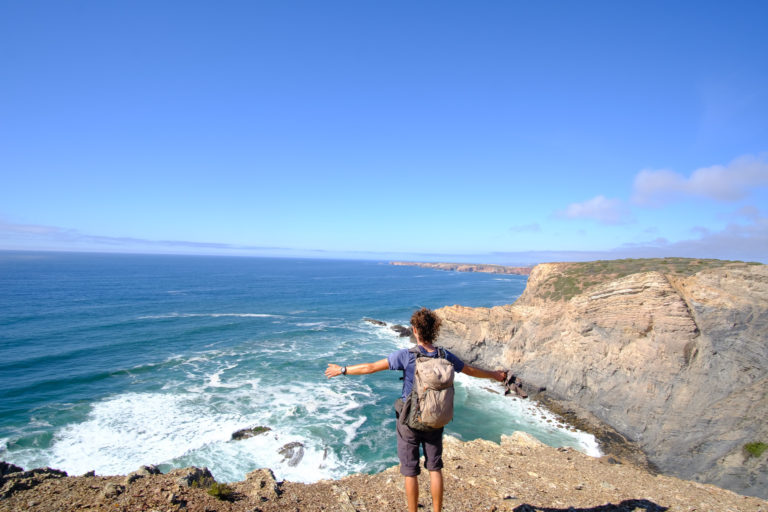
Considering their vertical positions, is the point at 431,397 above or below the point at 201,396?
above

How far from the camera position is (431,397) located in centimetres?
388

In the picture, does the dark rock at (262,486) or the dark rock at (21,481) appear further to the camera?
the dark rock at (262,486)

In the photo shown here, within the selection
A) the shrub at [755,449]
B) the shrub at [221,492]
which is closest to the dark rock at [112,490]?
the shrub at [221,492]

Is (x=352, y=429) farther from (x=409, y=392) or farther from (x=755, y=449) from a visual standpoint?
(x=755, y=449)

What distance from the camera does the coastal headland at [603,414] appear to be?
6.82 m

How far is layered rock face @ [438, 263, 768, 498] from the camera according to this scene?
1670cm

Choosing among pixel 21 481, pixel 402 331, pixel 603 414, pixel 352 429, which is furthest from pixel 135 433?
pixel 402 331

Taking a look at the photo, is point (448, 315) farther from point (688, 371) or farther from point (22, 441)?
point (22, 441)

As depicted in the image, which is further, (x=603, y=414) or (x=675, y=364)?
(x=603, y=414)

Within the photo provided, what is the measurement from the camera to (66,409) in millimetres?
21109

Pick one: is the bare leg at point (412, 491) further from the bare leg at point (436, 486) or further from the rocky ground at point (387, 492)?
the rocky ground at point (387, 492)

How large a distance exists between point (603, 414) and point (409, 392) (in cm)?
2392

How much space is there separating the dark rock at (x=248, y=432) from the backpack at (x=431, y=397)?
1825cm

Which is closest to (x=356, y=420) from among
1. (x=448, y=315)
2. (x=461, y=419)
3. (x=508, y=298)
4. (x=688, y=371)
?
(x=461, y=419)
